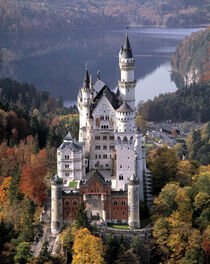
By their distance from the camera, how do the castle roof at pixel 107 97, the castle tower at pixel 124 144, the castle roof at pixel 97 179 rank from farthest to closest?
the castle roof at pixel 107 97
the castle tower at pixel 124 144
the castle roof at pixel 97 179

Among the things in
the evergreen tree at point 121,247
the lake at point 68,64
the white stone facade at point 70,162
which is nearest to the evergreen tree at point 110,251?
the evergreen tree at point 121,247

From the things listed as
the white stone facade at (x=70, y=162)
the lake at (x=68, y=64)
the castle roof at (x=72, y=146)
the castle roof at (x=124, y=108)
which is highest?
the lake at (x=68, y=64)

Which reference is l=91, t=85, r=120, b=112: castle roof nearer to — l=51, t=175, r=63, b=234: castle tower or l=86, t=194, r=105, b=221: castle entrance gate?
l=51, t=175, r=63, b=234: castle tower

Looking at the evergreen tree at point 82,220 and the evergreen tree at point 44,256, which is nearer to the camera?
the evergreen tree at point 44,256

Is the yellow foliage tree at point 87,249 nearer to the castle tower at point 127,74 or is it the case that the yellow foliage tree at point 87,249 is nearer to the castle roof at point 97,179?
the castle roof at point 97,179

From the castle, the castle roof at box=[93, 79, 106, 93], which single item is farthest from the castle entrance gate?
the castle roof at box=[93, 79, 106, 93]
